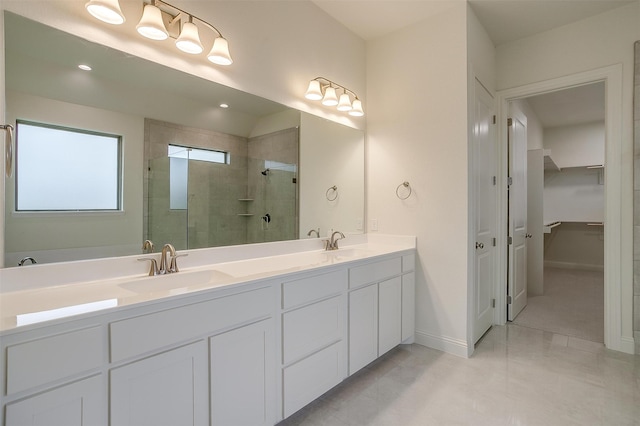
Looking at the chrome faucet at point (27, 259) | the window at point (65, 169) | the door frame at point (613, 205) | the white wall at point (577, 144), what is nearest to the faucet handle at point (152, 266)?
the window at point (65, 169)

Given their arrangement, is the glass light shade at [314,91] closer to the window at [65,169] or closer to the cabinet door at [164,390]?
the window at [65,169]

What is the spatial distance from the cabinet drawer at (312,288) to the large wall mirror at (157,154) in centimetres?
59

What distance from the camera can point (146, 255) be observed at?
1616 mm

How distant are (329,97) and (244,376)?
2127 millimetres

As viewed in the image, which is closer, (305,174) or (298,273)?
(298,273)

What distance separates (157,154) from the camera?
1702 millimetres

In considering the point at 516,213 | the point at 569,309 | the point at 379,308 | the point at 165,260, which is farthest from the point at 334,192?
the point at 569,309

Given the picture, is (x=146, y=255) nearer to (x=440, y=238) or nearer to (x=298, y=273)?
(x=298, y=273)

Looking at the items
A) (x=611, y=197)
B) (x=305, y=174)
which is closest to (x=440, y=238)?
(x=305, y=174)

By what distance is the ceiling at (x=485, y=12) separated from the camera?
8.30 feet

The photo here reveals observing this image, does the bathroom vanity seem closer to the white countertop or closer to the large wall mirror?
the white countertop

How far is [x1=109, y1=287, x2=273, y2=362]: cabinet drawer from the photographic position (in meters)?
1.06

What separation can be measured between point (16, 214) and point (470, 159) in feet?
9.20

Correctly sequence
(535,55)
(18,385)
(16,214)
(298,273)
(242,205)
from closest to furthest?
(18,385), (16,214), (298,273), (242,205), (535,55)
